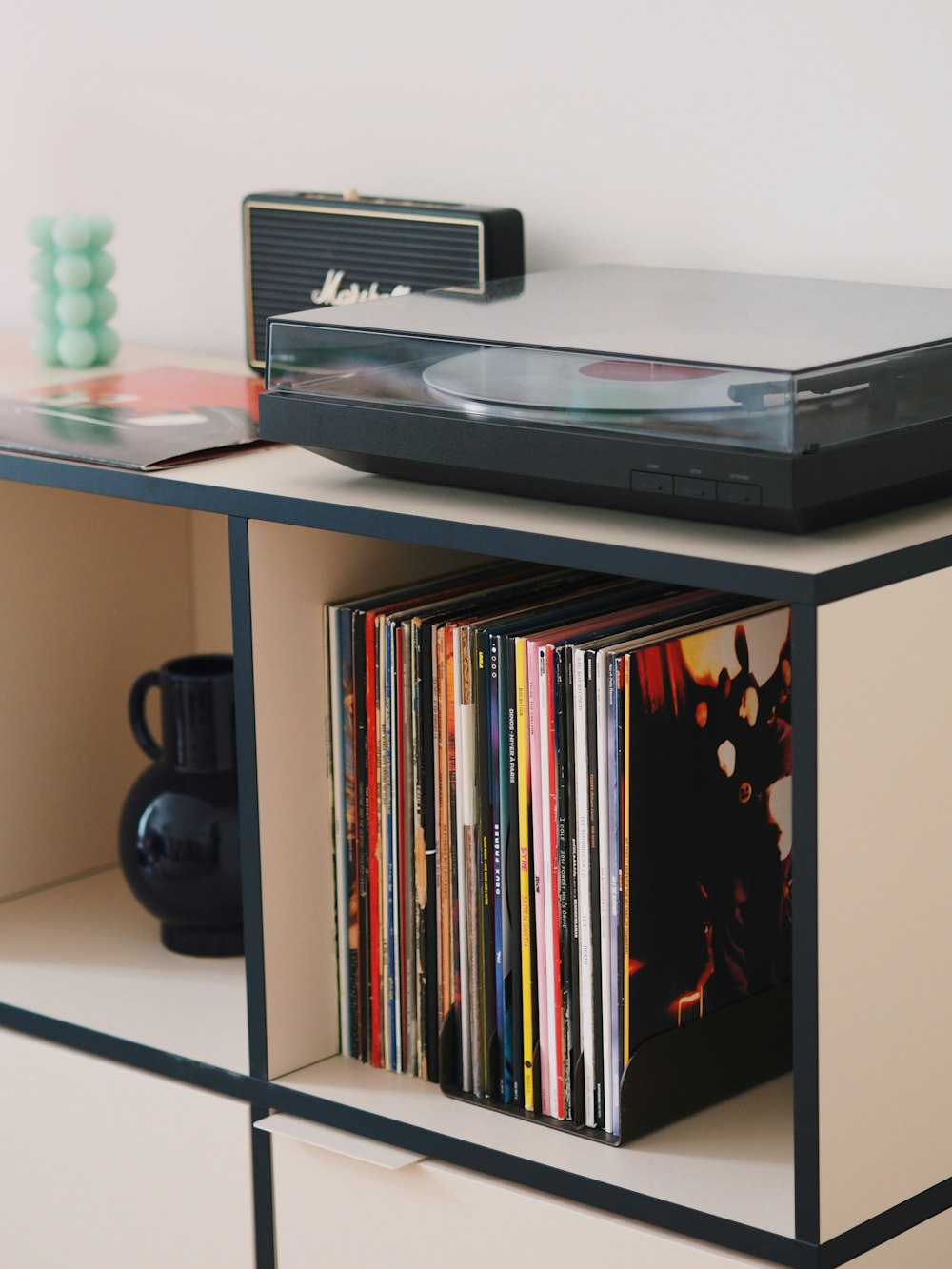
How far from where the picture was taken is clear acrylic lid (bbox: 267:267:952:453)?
0.91m

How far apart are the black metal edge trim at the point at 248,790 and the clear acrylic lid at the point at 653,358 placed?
12 cm

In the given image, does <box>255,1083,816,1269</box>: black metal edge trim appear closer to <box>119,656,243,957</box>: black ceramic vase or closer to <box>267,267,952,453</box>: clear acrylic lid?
<box>119,656,243,957</box>: black ceramic vase

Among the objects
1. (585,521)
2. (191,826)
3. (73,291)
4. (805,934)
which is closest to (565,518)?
(585,521)

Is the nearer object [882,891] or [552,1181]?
[882,891]

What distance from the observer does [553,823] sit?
1057 mm

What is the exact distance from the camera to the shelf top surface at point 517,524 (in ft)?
2.92

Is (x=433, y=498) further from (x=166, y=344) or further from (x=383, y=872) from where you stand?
(x=166, y=344)

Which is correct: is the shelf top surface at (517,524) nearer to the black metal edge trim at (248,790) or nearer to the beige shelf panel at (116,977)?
the black metal edge trim at (248,790)

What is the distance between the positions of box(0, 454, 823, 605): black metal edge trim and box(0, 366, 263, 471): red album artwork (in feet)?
0.05

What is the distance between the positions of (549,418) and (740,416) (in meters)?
0.12

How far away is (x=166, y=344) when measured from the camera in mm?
1653

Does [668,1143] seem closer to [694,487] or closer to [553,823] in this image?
[553,823]

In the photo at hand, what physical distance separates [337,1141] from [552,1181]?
0.16m

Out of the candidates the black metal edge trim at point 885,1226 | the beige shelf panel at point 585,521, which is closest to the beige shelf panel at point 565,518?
the beige shelf panel at point 585,521
